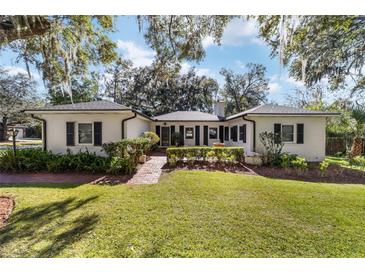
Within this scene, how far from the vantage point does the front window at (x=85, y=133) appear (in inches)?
462

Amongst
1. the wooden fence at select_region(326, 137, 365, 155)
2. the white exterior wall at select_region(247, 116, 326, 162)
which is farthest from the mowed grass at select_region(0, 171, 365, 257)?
the wooden fence at select_region(326, 137, 365, 155)

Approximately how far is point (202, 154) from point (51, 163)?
6660mm

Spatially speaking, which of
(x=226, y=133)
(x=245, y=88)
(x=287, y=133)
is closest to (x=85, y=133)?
(x=287, y=133)

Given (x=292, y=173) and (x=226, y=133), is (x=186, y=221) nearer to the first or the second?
(x=292, y=173)

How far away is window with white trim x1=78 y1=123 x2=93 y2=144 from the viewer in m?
11.7

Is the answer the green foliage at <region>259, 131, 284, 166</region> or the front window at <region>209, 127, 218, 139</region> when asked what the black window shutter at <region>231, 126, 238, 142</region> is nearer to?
the front window at <region>209, 127, 218, 139</region>

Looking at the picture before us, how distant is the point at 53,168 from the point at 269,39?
9340mm

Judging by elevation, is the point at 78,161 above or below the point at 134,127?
below

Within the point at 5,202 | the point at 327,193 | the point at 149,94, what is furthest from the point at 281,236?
the point at 149,94

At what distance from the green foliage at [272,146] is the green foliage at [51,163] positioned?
7.70 metres

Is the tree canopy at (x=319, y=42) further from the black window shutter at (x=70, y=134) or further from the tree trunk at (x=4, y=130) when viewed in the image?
the tree trunk at (x=4, y=130)

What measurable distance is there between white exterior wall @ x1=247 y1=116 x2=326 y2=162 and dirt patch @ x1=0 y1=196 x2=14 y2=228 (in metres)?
10.8

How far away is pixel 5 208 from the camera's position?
16.8 feet
